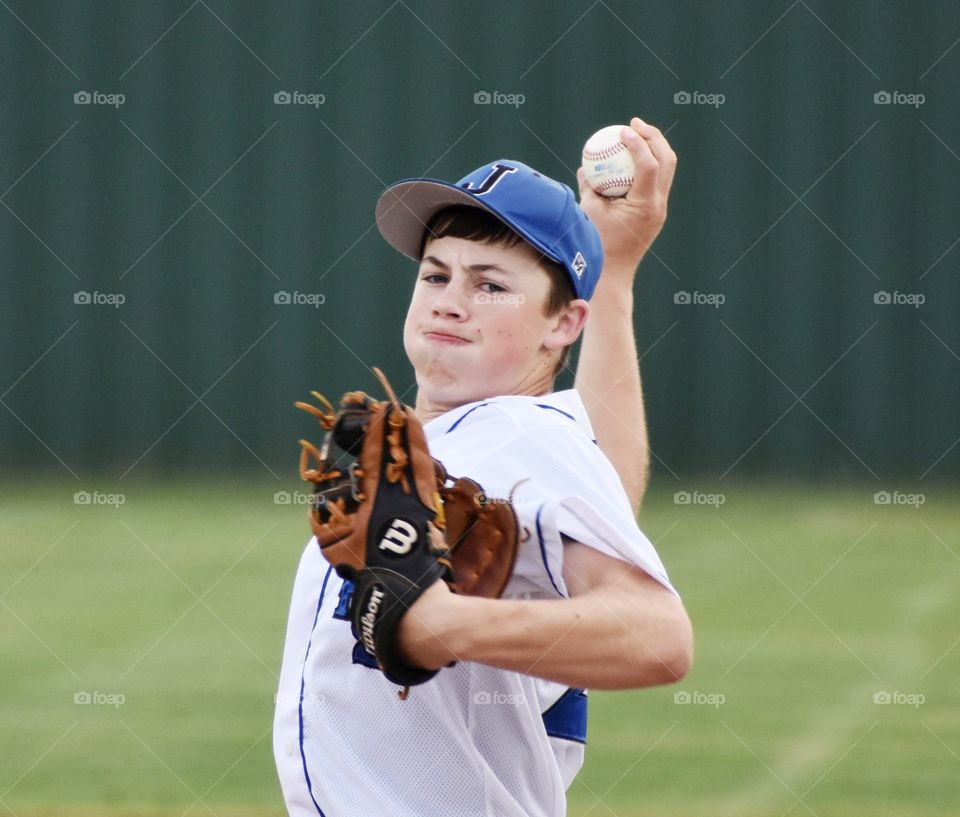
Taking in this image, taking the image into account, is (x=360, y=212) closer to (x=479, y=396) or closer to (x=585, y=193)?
(x=585, y=193)

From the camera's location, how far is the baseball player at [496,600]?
1824mm

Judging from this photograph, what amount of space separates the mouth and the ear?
0.56ft

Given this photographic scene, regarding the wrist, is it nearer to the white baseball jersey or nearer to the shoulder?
the white baseball jersey

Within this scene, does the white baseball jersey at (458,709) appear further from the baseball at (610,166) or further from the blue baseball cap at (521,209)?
the baseball at (610,166)

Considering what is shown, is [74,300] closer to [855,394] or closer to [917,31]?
[855,394]

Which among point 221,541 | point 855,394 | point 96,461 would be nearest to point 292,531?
point 221,541

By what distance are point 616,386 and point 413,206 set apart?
63cm

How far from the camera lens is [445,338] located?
221cm

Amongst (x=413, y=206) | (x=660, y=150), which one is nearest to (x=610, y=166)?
(x=660, y=150)

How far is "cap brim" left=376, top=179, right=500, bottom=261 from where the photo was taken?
Answer: 2291 mm

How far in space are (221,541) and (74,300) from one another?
2.86 metres

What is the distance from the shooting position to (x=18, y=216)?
1211 centimetres

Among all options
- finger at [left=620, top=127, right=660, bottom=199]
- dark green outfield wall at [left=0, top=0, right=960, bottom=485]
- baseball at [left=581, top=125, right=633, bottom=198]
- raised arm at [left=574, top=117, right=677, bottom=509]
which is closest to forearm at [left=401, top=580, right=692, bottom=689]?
raised arm at [left=574, top=117, right=677, bottom=509]

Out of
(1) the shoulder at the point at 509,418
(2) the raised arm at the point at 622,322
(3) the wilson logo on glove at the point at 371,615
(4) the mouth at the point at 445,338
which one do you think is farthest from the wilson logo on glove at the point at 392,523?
(2) the raised arm at the point at 622,322
